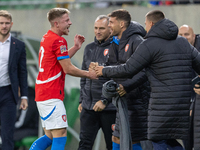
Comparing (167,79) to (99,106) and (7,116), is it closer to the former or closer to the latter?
(99,106)

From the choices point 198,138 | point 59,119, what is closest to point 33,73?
point 59,119

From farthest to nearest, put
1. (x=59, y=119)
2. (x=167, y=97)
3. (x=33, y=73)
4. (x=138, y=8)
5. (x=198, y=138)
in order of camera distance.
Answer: (x=33, y=73) → (x=138, y=8) → (x=198, y=138) → (x=59, y=119) → (x=167, y=97)

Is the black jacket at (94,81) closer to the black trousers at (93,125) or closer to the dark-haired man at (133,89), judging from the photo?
the black trousers at (93,125)

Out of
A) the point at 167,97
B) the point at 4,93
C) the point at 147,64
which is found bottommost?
the point at 4,93

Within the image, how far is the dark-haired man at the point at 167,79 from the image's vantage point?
3277 millimetres

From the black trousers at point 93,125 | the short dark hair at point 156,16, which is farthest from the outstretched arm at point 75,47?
the short dark hair at point 156,16

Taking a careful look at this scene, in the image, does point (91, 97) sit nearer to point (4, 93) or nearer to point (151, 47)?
point (4, 93)

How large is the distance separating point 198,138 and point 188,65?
1.14 metres

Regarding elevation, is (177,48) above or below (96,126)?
above

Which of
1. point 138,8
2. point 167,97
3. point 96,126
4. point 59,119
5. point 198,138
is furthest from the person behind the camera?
point 138,8

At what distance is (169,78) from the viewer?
3.28 m

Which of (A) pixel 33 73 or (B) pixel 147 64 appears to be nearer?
(B) pixel 147 64

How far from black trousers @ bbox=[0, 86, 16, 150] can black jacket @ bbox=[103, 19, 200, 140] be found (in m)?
2.26

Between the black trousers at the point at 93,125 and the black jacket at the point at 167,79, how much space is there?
1314mm
